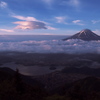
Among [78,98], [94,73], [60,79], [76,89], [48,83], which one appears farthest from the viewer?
[94,73]

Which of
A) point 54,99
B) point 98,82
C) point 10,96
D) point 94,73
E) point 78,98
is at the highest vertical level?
point 10,96

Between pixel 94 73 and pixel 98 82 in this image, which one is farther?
pixel 94 73

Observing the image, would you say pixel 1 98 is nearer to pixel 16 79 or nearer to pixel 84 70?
pixel 16 79

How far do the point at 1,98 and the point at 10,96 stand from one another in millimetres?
823

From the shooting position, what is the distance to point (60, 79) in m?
88.4

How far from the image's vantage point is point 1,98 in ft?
46.8

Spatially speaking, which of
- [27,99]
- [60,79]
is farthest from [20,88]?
[60,79]

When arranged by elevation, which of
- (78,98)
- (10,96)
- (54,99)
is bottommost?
(78,98)

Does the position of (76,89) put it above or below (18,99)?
below

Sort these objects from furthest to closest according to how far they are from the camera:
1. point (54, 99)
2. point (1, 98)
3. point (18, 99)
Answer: point (54, 99)
point (18, 99)
point (1, 98)

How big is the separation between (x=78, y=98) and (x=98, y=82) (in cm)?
3387

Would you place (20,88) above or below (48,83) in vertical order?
above

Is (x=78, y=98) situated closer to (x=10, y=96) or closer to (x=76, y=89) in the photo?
(x=76, y=89)

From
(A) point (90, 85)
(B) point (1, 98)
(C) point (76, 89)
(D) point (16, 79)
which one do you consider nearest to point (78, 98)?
(C) point (76, 89)
